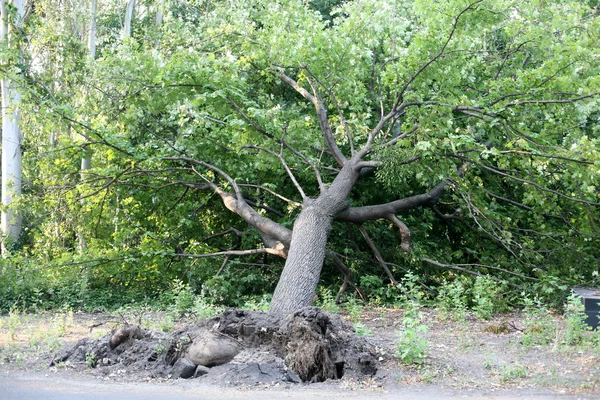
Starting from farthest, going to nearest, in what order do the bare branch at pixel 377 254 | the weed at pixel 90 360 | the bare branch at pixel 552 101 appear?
1. the bare branch at pixel 377 254
2. the bare branch at pixel 552 101
3. the weed at pixel 90 360

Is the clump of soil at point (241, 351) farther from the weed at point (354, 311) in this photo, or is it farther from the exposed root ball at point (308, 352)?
the weed at point (354, 311)

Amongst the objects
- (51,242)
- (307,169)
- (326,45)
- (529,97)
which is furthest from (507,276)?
(51,242)

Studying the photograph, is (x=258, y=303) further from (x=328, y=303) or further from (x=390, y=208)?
(x=390, y=208)

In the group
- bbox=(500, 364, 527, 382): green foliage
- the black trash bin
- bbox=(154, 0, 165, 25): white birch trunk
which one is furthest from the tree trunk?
bbox=(154, 0, 165, 25): white birch trunk

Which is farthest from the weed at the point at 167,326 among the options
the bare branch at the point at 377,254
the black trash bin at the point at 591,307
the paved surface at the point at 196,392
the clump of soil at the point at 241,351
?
the black trash bin at the point at 591,307

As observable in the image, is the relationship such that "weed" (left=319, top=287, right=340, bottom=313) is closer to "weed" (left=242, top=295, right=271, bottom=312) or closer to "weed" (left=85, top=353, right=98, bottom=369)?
"weed" (left=242, top=295, right=271, bottom=312)

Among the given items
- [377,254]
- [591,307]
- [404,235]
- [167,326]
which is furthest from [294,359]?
[377,254]

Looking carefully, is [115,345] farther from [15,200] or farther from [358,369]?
[15,200]

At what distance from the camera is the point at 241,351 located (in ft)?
21.5

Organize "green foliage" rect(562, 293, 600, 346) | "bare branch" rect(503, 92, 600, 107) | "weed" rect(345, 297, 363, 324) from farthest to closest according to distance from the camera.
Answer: "weed" rect(345, 297, 363, 324)
"bare branch" rect(503, 92, 600, 107)
"green foliage" rect(562, 293, 600, 346)

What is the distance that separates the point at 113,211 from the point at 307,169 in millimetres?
4141

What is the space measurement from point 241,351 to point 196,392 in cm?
88

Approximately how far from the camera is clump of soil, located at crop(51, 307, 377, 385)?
6258mm

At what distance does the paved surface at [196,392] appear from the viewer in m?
5.52
